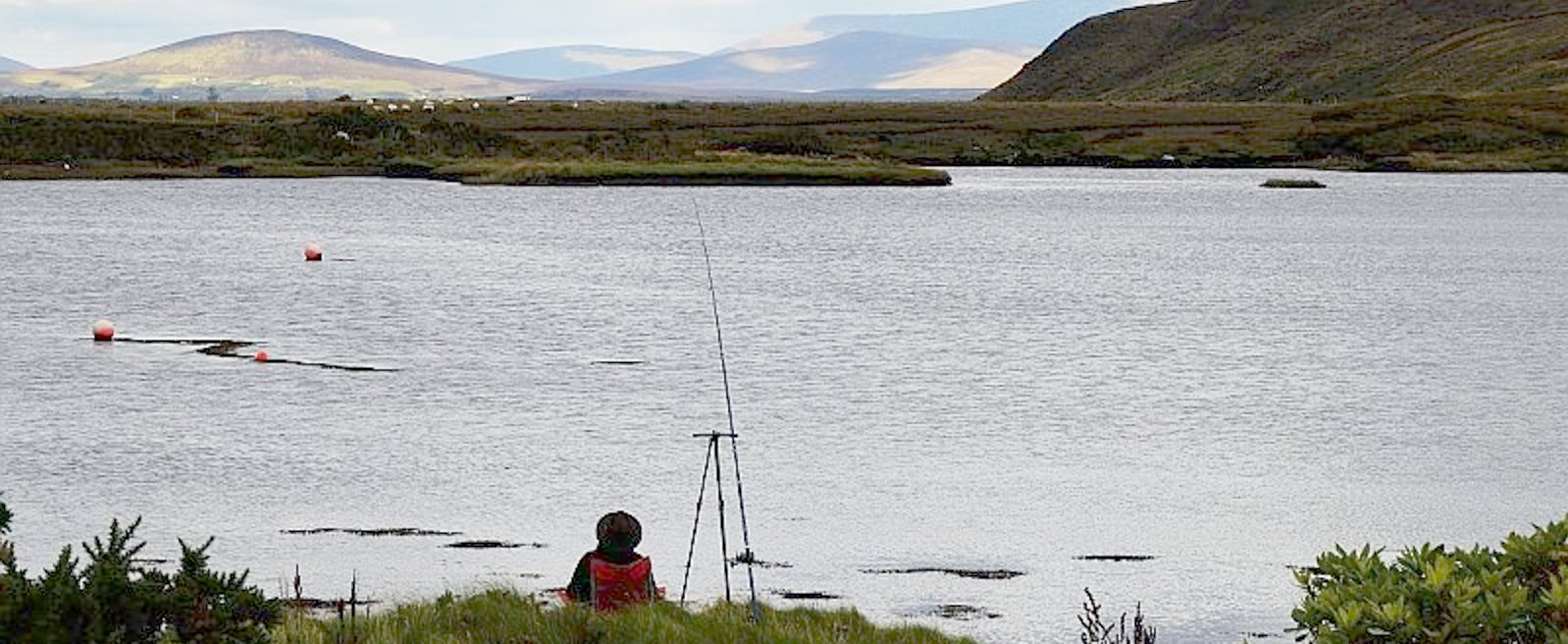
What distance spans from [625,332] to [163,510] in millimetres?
17181

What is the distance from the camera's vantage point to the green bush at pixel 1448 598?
27.0ft

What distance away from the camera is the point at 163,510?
59.2ft

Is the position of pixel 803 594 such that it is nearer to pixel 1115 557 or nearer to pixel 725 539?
pixel 725 539

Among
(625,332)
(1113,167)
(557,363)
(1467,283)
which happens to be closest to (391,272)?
(625,332)

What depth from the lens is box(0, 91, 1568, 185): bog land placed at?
104m

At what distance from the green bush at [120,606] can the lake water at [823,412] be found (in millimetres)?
5970

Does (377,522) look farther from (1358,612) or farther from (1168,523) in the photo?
(1358,612)

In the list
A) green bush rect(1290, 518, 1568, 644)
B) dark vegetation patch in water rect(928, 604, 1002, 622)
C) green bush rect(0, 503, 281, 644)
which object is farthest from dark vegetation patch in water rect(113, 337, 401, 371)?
green bush rect(1290, 518, 1568, 644)

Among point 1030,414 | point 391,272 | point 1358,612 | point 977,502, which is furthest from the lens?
point 391,272

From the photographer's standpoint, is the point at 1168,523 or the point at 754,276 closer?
the point at 1168,523

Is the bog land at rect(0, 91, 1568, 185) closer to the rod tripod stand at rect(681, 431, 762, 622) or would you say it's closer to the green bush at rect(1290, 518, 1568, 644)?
the rod tripod stand at rect(681, 431, 762, 622)

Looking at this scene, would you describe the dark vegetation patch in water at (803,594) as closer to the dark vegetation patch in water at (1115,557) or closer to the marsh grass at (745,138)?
the dark vegetation patch in water at (1115,557)

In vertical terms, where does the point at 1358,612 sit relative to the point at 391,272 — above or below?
above

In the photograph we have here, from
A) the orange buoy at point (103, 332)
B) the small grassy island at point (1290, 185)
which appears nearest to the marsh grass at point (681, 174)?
the small grassy island at point (1290, 185)
